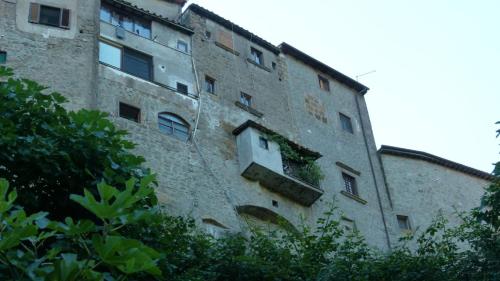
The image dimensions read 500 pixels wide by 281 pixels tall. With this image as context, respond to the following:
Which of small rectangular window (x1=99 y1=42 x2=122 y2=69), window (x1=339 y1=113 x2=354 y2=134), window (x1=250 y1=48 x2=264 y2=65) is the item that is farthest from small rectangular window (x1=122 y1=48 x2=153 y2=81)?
window (x1=339 y1=113 x2=354 y2=134)

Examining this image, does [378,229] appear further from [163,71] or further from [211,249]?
[211,249]

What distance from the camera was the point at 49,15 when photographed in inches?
877

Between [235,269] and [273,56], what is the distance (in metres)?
14.7

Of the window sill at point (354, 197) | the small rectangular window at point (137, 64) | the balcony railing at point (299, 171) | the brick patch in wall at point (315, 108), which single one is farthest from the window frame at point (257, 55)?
the window sill at point (354, 197)

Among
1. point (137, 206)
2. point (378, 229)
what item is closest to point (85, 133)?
point (137, 206)

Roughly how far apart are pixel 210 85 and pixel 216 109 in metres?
1.17

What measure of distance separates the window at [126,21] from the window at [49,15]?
1304 mm

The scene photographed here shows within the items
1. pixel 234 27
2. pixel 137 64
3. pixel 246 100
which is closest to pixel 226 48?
pixel 234 27

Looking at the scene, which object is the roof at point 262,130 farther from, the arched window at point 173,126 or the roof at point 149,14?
the roof at point 149,14

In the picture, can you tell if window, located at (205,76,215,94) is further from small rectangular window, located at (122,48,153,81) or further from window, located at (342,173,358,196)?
window, located at (342,173,358,196)

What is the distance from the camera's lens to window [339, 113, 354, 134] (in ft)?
96.1

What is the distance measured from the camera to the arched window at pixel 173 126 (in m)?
22.1

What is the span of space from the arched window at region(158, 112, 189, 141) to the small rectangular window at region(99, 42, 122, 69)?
6.41 ft

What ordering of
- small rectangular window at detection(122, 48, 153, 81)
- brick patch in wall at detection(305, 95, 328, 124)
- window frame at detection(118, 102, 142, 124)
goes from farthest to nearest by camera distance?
brick patch in wall at detection(305, 95, 328, 124)
small rectangular window at detection(122, 48, 153, 81)
window frame at detection(118, 102, 142, 124)
